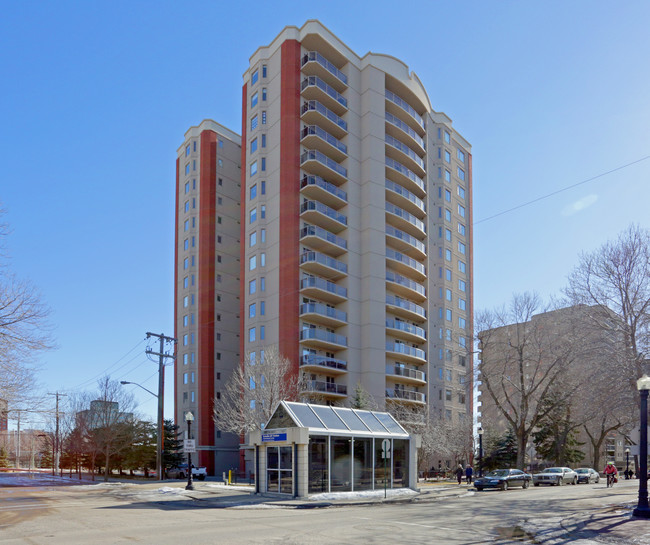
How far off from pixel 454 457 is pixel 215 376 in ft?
94.4

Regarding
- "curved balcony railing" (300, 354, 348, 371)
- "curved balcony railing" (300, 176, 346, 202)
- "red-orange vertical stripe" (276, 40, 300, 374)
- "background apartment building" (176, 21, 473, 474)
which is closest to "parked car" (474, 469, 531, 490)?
"background apartment building" (176, 21, 473, 474)

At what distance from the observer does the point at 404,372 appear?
60062 mm

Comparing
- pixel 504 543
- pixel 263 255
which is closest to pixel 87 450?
pixel 263 255

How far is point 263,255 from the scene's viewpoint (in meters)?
57.9

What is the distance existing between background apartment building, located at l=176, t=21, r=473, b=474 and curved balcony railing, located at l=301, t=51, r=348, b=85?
220mm

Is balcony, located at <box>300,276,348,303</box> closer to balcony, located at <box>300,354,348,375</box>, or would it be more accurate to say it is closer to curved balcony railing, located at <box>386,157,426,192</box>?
balcony, located at <box>300,354,348,375</box>

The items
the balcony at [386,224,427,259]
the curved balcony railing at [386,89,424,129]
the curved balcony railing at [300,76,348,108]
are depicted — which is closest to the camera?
the curved balcony railing at [300,76,348,108]

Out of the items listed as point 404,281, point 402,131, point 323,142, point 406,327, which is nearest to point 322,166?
point 323,142

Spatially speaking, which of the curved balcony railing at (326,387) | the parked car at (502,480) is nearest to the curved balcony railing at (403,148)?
the curved balcony railing at (326,387)

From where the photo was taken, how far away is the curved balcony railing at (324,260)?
5441cm

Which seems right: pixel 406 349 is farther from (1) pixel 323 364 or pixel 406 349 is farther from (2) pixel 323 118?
(2) pixel 323 118

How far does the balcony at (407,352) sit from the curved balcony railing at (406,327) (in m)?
1.59

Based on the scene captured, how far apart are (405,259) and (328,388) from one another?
16943 mm

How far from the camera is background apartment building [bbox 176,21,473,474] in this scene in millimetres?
55312
